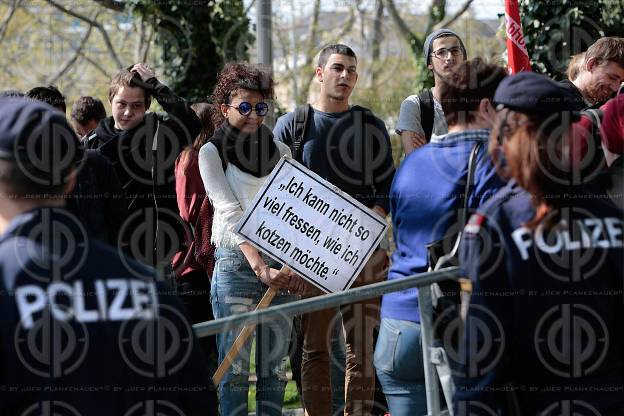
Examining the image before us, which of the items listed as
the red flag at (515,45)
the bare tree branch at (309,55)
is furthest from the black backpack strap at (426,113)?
the bare tree branch at (309,55)

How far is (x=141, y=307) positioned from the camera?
2.50 metres

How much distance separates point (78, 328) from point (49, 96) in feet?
11.8

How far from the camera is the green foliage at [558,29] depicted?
23.8ft

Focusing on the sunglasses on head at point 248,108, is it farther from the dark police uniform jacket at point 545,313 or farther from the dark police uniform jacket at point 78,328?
the dark police uniform jacket at point 78,328

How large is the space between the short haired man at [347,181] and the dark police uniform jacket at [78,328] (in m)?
2.98

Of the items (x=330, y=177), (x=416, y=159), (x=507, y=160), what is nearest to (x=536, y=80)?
(x=507, y=160)

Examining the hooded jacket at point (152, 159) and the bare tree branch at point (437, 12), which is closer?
the hooded jacket at point (152, 159)

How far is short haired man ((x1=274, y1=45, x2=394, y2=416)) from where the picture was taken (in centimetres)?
569

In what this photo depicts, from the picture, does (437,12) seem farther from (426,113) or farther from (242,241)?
(242,241)

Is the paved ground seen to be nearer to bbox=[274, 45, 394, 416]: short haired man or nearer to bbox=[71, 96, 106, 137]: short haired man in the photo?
bbox=[274, 45, 394, 416]: short haired man

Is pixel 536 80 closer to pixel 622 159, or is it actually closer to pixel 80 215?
pixel 622 159

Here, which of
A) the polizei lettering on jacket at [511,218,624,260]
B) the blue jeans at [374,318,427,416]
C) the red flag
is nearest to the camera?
the polizei lettering on jacket at [511,218,624,260]

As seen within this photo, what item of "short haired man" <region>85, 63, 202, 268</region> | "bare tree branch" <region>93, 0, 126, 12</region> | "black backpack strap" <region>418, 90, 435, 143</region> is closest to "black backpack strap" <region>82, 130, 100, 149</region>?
"short haired man" <region>85, 63, 202, 268</region>

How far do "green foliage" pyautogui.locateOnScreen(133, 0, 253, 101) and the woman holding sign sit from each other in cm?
546
